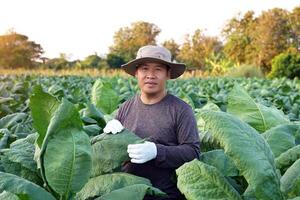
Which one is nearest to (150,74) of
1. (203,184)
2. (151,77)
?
(151,77)

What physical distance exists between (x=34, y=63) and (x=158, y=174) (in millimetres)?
65924

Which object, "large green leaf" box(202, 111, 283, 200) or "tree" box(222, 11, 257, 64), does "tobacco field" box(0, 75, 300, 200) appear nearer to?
"large green leaf" box(202, 111, 283, 200)

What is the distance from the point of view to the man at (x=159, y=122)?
2059 millimetres

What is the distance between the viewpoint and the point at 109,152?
65.7 inches

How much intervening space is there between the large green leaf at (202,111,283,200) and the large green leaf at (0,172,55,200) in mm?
427

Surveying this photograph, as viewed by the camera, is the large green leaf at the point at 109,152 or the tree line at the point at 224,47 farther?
the tree line at the point at 224,47

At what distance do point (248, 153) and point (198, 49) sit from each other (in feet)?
239

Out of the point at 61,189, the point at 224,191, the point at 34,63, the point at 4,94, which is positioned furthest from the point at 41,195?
the point at 34,63

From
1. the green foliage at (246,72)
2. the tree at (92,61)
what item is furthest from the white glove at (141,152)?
the tree at (92,61)

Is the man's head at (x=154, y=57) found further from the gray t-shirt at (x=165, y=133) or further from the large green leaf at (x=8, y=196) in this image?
the large green leaf at (x=8, y=196)

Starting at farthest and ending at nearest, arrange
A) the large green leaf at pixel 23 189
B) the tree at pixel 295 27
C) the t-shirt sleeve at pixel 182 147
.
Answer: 1. the tree at pixel 295 27
2. the t-shirt sleeve at pixel 182 147
3. the large green leaf at pixel 23 189

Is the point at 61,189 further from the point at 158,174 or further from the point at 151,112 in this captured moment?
the point at 151,112

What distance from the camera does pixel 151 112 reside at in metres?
2.29

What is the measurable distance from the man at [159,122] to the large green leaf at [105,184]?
0.27 metres
